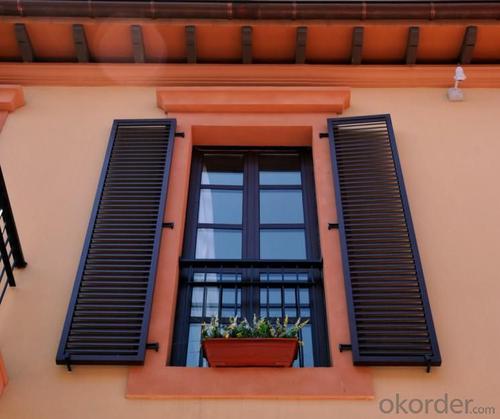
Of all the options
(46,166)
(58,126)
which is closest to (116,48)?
(58,126)

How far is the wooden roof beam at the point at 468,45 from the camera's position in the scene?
260 inches

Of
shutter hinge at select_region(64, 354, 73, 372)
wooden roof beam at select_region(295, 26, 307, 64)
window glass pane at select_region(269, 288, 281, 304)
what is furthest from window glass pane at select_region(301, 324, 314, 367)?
wooden roof beam at select_region(295, 26, 307, 64)

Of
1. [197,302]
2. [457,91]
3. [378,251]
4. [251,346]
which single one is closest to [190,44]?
[457,91]

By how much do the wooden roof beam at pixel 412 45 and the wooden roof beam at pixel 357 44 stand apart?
1.45ft

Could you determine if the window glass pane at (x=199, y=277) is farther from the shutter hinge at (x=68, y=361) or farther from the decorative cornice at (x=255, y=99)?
the decorative cornice at (x=255, y=99)

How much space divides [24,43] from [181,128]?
1.80 meters

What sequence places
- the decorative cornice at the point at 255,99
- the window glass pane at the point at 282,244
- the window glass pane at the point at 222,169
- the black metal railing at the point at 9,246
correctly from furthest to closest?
1. the decorative cornice at the point at 255,99
2. the window glass pane at the point at 222,169
3. the window glass pane at the point at 282,244
4. the black metal railing at the point at 9,246

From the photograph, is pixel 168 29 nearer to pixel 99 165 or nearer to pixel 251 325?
pixel 99 165

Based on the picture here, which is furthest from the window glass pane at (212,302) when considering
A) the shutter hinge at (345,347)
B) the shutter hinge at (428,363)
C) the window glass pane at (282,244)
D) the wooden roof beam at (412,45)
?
the wooden roof beam at (412,45)

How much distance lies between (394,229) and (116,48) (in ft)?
10.7

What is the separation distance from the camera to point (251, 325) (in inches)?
198

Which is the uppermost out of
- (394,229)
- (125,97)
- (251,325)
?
(125,97)

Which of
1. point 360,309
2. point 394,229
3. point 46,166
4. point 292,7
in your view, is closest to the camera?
point 360,309

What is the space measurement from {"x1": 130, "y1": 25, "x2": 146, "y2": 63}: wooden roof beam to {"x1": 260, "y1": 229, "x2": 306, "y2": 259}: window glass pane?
2207 millimetres
